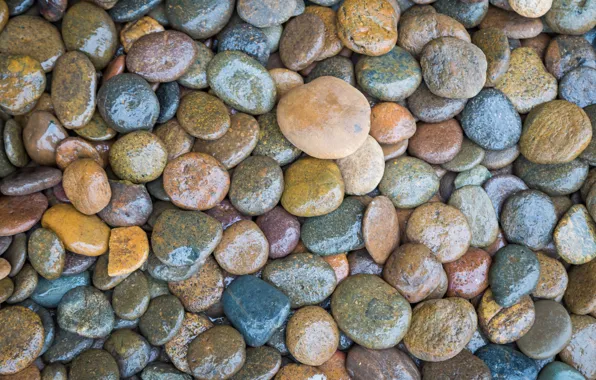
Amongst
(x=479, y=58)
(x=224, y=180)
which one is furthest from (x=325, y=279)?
(x=479, y=58)

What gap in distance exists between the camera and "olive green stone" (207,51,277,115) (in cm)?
305

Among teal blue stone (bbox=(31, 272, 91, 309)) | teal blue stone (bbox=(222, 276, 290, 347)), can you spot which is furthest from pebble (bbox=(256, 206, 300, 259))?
teal blue stone (bbox=(31, 272, 91, 309))

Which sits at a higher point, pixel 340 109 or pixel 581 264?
pixel 340 109

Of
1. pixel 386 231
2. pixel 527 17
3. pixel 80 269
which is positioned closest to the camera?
pixel 80 269

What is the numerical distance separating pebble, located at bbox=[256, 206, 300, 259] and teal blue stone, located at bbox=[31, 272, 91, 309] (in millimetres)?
1040

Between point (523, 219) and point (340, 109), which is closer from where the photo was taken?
point (340, 109)

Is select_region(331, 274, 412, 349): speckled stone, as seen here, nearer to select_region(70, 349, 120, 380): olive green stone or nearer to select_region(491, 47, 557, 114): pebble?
select_region(70, 349, 120, 380): olive green stone

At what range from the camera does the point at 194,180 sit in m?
2.95

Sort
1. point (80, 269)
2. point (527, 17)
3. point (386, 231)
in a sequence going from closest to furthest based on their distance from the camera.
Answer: point (80, 269)
point (386, 231)
point (527, 17)

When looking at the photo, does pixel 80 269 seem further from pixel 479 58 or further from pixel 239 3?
pixel 479 58

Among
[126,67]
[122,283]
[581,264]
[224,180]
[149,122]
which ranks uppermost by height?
[126,67]

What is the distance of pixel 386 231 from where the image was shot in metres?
3.09

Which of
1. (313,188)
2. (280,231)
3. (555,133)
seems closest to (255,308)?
(280,231)

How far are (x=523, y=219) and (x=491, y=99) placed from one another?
0.73 metres
